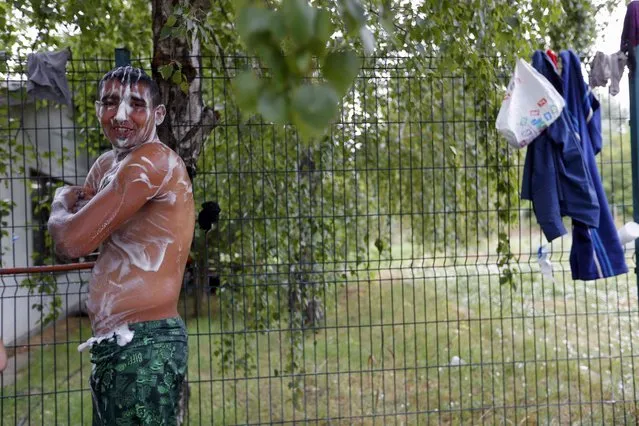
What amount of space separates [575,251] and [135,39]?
379 cm

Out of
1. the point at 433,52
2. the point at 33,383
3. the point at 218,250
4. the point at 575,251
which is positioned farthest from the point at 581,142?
the point at 33,383

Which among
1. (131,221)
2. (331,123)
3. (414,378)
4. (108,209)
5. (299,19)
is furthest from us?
(414,378)

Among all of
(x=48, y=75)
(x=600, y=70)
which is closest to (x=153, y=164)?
(x=48, y=75)

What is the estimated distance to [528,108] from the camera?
3.60m

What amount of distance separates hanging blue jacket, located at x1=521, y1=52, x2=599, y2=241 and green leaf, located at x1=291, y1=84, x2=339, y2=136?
2.90m

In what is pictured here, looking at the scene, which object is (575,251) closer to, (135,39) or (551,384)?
(551,384)

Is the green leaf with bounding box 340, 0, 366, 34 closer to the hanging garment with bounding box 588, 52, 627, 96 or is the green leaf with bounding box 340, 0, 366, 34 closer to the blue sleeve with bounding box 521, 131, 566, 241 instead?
the blue sleeve with bounding box 521, 131, 566, 241

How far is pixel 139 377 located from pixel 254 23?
197cm

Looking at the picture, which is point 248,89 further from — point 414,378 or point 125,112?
point 414,378

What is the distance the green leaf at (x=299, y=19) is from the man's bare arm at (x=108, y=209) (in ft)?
5.92

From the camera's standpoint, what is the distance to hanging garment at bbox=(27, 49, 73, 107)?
3.92 m

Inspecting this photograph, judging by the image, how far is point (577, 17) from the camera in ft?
21.5

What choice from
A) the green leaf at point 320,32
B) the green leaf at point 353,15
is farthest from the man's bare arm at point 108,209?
the green leaf at point 320,32

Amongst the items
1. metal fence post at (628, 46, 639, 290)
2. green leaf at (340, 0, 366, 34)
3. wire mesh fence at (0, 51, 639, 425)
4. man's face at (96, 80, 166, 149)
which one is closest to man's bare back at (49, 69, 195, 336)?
man's face at (96, 80, 166, 149)
